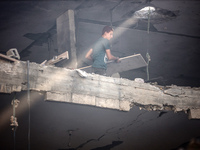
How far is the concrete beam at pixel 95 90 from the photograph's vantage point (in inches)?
238

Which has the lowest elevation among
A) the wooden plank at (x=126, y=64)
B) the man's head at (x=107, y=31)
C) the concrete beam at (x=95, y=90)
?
the concrete beam at (x=95, y=90)

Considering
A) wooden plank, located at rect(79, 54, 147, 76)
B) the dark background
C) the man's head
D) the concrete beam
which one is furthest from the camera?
wooden plank, located at rect(79, 54, 147, 76)

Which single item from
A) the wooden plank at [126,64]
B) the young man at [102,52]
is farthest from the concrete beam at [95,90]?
the wooden plank at [126,64]

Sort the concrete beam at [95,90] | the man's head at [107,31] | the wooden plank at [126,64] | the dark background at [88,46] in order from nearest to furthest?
1. the concrete beam at [95,90]
2. the man's head at [107,31]
3. the dark background at [88,46]
4. the wooden plank at [126,64]

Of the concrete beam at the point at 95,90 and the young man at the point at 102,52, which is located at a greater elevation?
the young man at the point at 102,52

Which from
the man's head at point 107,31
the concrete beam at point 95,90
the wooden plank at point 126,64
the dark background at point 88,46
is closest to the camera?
the concrete beam at point 95,90

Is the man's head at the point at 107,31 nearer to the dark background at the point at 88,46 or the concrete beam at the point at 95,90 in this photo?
the concrete beam at the point at 95,90

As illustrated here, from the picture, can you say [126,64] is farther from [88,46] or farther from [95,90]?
[88,46]

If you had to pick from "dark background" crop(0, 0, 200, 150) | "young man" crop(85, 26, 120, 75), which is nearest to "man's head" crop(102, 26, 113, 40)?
"young man" crop(85, 26, 120, 75)

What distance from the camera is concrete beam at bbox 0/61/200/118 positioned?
19.8 ft

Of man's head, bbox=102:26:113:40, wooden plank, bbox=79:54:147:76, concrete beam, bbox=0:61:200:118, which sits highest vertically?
man's head, bbox=102:26:113:40

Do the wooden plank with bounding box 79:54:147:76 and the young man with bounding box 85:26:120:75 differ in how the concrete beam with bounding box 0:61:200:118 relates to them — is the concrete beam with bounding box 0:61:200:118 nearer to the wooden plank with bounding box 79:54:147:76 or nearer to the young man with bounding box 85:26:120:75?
the young man with bounding box 85:26:120:75

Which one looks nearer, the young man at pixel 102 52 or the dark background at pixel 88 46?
the young man at pixel 102 52

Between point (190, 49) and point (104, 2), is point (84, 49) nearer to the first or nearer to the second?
point (104, 2)
